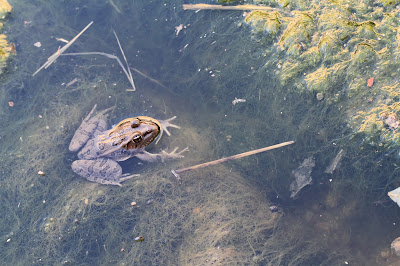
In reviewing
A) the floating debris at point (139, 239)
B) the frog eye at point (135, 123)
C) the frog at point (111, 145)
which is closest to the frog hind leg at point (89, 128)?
the frog at point (111, 145)

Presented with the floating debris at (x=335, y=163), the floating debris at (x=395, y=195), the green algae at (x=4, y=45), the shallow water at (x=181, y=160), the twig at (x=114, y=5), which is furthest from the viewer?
the twig at (x=114, y=5)

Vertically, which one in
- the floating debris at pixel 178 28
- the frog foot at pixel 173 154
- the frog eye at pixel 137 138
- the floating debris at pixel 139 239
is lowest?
the floating debris at pixel 139 239

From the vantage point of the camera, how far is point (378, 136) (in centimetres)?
403

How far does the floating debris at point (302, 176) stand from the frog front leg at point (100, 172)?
2.55m

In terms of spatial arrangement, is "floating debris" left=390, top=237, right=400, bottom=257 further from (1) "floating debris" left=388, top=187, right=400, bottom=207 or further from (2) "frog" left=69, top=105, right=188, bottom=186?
(2) "frog" left=69, top=105, right=188, bottom=186

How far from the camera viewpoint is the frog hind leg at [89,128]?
16.4 ft

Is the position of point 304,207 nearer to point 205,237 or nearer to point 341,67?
point 205,237

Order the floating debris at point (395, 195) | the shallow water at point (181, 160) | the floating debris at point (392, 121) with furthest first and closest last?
the shallow water at point (181, 160)
the floating debris at point (392, 121)
the floating debris at point (395, 195)

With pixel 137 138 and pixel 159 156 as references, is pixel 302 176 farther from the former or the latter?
pixel 137 138

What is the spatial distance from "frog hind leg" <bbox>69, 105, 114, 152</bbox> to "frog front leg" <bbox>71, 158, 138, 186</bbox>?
326 millimetres

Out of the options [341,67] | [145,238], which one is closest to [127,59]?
[145,238]

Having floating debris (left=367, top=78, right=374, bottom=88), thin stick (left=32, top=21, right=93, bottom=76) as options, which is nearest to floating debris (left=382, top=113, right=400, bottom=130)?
floating debris (left=367, top=78, right=374, bottom=88)

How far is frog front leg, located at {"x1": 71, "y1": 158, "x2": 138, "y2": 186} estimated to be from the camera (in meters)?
4.83

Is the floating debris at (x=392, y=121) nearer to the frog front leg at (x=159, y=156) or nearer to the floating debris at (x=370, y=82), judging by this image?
the floating debris at (x=370, y=82)
